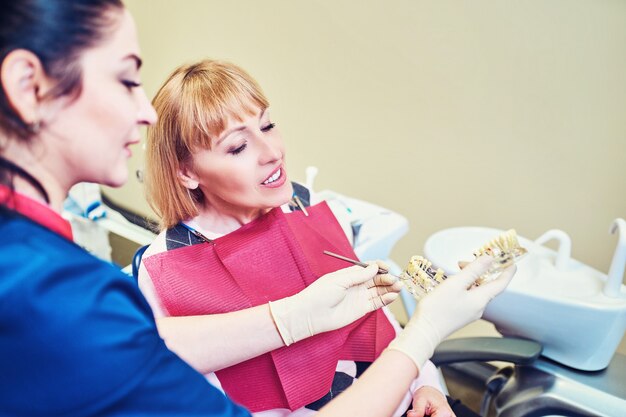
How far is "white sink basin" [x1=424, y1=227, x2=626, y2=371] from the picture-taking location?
112cm

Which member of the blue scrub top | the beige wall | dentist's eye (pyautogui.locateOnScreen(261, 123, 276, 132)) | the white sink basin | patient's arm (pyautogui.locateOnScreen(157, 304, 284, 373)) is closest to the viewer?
the blue scrub top

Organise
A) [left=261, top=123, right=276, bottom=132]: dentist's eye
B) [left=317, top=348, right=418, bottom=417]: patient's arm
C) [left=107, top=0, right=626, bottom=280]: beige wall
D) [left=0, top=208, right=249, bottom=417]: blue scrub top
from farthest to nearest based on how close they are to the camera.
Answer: [left=107, top=0, right=626, bottom=280]: beige wall → [left=261, top=123, right=276, bottom=132]: dentist's eye → [left=317, top=348, right=418, bottom=417]: patient's arm → [left=0, top=208, right=249, bottom=417]: blue scrub top

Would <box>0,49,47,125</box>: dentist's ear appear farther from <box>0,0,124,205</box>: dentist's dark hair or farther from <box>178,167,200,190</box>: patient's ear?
<box>178,167,200,190</box>: patient's ear

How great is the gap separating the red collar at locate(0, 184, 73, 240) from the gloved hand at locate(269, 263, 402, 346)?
442 mm

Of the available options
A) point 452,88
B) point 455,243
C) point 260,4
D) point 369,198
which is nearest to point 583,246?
point 455,243

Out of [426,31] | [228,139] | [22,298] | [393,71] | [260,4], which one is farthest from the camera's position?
[260,4]

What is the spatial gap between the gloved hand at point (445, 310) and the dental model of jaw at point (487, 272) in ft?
0.10

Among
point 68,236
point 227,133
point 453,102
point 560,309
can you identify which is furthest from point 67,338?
point 453,102

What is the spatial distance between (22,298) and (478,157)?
53.8 inches

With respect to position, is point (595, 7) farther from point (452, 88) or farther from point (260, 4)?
point (260, 4)

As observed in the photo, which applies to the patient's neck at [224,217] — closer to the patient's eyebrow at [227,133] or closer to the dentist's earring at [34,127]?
the patient's eyebrow at [227,133]

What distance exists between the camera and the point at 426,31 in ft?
4.96

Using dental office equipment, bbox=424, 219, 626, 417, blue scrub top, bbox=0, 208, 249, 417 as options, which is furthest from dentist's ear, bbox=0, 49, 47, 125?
dental office equipment, bbox=424, 219, 626, 417

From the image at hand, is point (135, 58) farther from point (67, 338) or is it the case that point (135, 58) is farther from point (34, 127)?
point (67, 338)
